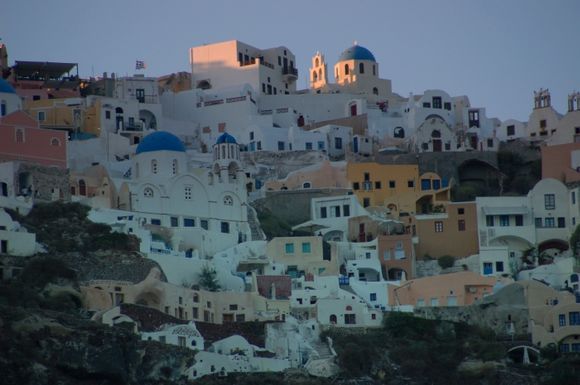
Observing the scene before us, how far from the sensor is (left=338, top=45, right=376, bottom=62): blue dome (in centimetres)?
9769

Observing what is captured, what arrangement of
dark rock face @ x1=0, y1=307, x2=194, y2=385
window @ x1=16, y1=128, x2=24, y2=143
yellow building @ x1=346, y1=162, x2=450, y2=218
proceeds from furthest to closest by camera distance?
yellow building @ x1=346, y1=162, x2=450, y2=218, window @ x1=16, y1=128, x2=24, y2=143, dark rock face @ x1=0, y1=307, x2=194, y2=385

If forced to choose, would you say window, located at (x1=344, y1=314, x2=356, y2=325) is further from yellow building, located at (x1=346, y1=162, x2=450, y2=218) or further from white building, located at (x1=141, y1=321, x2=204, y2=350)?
yellow building, located at (x1=346, y1=162, x2=450, y2=218)

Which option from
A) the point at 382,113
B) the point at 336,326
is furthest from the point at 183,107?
the point at 336,326

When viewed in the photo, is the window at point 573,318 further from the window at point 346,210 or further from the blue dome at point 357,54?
the blue dome at point 357,54

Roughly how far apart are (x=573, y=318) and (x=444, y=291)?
5.32 metres

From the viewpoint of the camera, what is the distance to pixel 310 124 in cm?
9100

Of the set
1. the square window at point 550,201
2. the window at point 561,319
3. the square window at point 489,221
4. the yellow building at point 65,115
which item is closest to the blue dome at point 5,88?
the yellow building at point 65,115

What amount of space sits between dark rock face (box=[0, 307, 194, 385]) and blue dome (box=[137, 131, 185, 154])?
15.7 metres

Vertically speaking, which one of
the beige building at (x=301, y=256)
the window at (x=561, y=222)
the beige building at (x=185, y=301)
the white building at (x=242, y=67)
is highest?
the white building at (x=242, y=67)

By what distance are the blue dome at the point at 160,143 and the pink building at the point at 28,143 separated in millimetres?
3383

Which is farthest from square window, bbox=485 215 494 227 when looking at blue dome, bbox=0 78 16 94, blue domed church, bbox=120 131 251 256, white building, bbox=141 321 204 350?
blue dome, bbox=0 78 16 94

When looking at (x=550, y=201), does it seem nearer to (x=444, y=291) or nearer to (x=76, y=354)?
(x=444, y=291)

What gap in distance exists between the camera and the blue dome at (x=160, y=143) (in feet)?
251

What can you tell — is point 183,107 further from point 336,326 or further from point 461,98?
point 336,326
